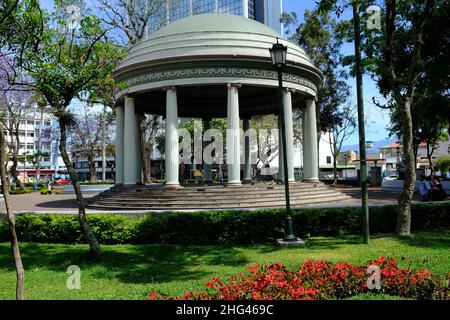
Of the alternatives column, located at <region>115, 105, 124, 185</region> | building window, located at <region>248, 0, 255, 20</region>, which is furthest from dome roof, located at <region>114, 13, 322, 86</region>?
building window, located at <region>248, 0, 255, 20</region>

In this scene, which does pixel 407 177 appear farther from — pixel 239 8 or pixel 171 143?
pixel 239 8

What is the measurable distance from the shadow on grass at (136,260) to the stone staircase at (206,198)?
19.1 feet

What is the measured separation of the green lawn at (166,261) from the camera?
22.2 ft

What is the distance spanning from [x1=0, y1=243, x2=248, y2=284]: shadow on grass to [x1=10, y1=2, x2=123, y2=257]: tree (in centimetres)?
65

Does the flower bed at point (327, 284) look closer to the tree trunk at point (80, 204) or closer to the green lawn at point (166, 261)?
the green lawn at point (166, 261)

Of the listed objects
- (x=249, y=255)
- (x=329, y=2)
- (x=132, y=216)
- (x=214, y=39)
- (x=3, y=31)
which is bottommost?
(x=249, y=255)

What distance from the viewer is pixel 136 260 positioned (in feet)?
29.8

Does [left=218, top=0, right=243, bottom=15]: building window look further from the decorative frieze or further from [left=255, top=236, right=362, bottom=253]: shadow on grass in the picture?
[left=255, top=236, right=362, bottom=253]: shadow on grass

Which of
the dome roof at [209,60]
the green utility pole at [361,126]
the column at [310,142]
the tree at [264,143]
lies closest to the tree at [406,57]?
the green utility pole at [361,126]

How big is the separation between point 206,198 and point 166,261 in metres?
7.64

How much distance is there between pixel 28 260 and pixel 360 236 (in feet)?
31.1
